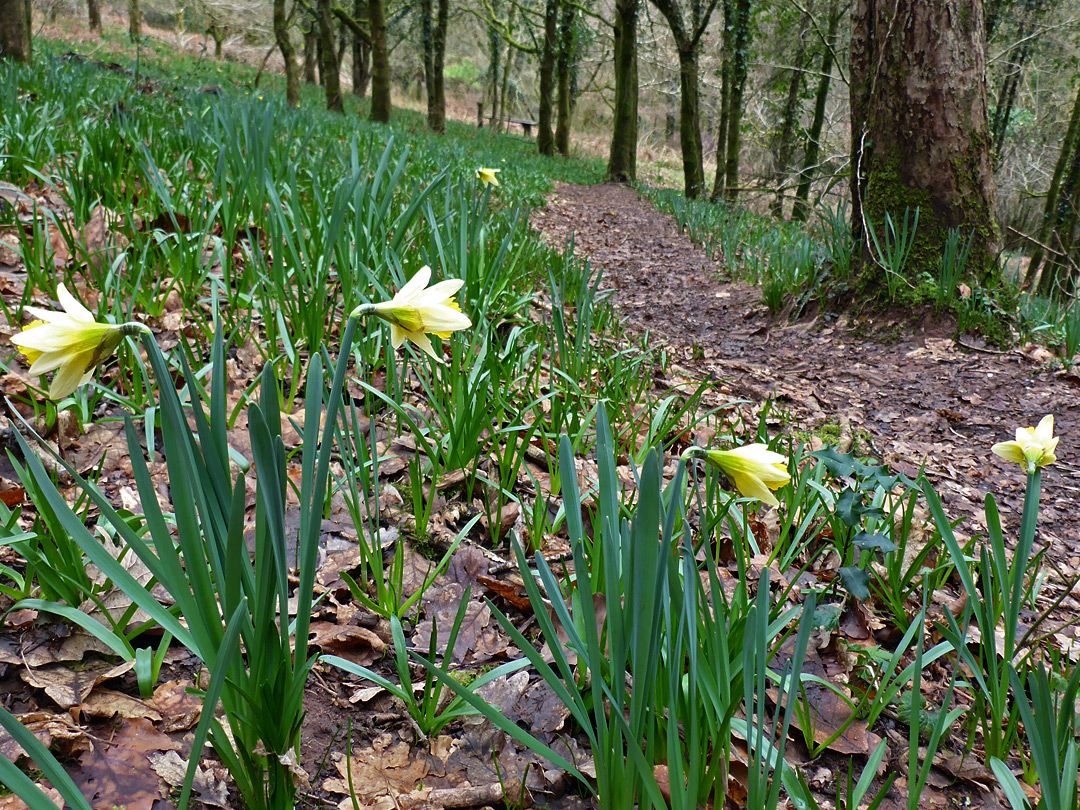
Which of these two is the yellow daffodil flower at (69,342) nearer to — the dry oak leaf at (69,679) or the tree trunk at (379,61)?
the dry oak leaf at (69,679)

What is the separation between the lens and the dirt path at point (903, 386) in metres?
2.30

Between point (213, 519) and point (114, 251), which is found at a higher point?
point (114, 251)

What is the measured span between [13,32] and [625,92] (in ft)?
33.5

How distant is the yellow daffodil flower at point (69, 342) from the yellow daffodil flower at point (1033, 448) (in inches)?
49.5

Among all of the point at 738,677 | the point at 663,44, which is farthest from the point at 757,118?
the point at 738,677

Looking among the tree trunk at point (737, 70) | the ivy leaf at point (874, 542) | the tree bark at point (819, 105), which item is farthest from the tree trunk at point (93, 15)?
the ivy leaf at point (874, 542)

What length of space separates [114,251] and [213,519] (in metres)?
1.84

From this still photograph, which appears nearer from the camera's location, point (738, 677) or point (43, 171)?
point (738, 677)

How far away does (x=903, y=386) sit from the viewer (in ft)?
10.4

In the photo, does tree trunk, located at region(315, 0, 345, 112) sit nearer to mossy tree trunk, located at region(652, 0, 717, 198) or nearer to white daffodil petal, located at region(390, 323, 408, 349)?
mossy tree trunk, located at region(652, 0, 717, 198)

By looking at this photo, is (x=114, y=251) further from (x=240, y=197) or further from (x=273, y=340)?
(x=273, y=340)

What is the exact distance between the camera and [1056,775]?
75cm

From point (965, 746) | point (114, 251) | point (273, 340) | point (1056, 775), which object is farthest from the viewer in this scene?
point (114, 251)

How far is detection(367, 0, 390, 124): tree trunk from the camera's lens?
39.7 feet
